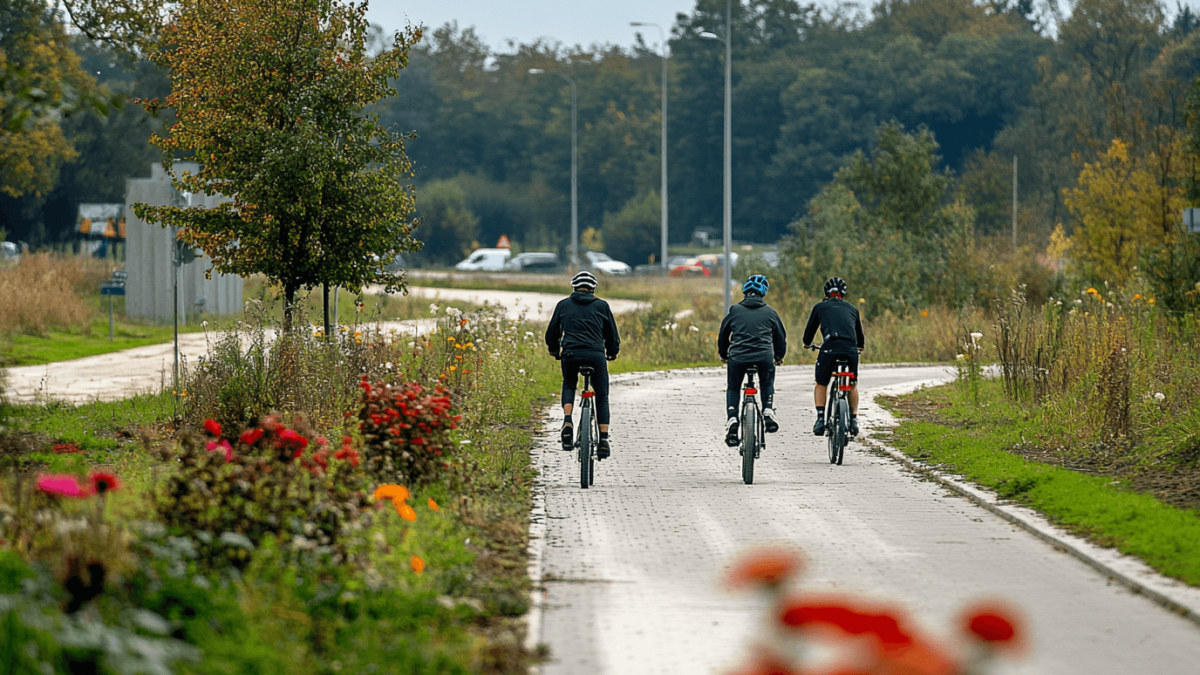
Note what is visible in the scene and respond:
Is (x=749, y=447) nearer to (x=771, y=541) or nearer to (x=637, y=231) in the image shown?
(x=771, y=541)

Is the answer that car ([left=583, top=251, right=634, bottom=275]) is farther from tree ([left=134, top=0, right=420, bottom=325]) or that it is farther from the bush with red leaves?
the bush with red leaves

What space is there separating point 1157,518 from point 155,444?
779 cm

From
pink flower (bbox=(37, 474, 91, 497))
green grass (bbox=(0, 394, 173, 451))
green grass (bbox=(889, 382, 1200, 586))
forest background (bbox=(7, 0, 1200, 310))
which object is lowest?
green grass (bbox=(889, 382, 1200, 586))

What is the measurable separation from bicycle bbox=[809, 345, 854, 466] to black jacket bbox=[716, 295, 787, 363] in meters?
0.93

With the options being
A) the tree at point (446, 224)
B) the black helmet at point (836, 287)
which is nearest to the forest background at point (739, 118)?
the tree at point (446, 224)

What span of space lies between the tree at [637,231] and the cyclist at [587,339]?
6650cm

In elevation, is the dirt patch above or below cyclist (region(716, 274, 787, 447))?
below

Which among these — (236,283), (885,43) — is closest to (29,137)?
(236,283)

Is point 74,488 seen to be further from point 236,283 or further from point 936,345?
point 236,283

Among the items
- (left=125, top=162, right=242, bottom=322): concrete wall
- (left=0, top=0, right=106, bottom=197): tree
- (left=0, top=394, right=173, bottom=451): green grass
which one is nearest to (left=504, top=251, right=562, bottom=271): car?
(left=0, top=0, right=106, bottom=197): tree

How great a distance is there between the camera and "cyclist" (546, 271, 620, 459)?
1072 cm

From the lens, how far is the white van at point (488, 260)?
235 ft

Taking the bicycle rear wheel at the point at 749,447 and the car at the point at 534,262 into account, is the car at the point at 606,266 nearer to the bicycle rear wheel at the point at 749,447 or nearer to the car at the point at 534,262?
the car at the point at 534,262

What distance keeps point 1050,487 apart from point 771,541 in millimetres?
2818
